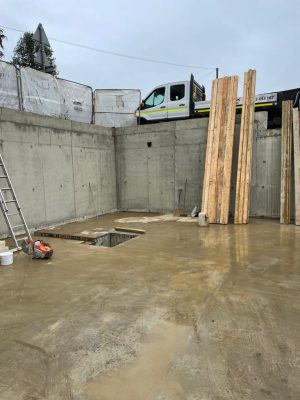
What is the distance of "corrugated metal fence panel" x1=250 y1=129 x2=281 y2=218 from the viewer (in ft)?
25.5

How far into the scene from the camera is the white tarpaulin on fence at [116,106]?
1033 centimetres

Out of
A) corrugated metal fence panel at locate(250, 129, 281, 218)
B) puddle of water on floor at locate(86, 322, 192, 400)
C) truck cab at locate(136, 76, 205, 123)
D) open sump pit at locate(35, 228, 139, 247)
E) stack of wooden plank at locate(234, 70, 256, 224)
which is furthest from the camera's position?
truck cab at locate(136, 76, 205, 123)

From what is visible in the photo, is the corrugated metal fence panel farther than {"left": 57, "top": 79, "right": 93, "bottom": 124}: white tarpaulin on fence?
No

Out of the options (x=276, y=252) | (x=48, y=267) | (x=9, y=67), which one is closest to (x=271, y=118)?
(x=276, y=252)

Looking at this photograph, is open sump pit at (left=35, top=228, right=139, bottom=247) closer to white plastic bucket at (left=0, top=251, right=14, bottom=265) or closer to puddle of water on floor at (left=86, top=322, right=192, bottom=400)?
white plastic bucket at (left=0, top=251, right=14, bottom=265)

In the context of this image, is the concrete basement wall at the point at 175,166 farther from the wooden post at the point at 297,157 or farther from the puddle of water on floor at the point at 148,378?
the puddle of water on floor at the point at 148,378

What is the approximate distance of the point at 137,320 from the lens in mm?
2754

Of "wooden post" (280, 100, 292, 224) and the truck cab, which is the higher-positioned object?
the truck cab

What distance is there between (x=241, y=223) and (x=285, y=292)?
13.3 feet

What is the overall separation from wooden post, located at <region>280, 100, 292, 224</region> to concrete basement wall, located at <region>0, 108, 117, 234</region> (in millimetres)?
4990

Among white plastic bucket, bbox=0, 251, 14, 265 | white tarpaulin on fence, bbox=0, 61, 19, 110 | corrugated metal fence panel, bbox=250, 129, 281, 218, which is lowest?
white plastic bucket, bbox=0, 251, 14, 265

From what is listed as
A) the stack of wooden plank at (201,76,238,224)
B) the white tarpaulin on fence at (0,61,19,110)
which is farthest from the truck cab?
the white tarpaulin on fence at (0,61,19,110)

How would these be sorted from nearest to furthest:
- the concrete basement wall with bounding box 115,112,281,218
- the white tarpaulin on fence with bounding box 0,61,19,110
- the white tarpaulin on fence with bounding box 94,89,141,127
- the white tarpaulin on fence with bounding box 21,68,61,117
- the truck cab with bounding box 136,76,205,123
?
1. the white tarpaulin on fence with bounding box 0,61,19,110
2. the white tarpaulin on fence with bounding box 21,68,61,117
3. the concrete basement wall with bounding box 115,112,281,218
4. the white tarpaulin on fence with bounding box 94,89,141,127
5. the truck cab with bounding box 136,76,205,123

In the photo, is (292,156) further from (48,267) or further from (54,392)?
(54,392)
